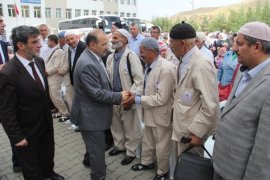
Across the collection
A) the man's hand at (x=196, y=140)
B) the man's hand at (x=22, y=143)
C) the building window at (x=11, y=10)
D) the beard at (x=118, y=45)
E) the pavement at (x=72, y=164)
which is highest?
the building window at (x=11, y=10)

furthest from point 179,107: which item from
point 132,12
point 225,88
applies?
point 132,12

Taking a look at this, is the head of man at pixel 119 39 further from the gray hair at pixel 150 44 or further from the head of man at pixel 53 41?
the head of man at pixel 53 41

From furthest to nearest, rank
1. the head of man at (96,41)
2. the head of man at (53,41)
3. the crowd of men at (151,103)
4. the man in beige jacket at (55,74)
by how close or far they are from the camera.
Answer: the head of man at (53,41) → the man in beige jacket at (55,74) → the head of man at (96,41) → the crowd of men at (151,103)

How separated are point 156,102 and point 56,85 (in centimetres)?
345

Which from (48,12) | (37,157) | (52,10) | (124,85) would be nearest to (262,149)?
(124,85)

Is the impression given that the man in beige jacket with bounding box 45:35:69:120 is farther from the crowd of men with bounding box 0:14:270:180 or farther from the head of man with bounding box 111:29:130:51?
the head of man with bounding box 111:29:130:51

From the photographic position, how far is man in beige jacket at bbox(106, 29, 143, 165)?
3951 millimetres

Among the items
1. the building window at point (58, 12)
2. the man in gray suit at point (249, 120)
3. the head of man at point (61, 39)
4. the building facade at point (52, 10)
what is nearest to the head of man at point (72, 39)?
the head of man at point (61, 39)

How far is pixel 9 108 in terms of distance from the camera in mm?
2889

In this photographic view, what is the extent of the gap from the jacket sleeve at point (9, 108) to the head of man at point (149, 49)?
1.62 m

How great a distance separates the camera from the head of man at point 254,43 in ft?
6.38

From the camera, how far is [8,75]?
2.87m

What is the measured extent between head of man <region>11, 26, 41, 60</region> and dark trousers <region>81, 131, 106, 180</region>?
1164 mm

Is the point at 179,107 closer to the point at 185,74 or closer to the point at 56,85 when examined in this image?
Result: the point at 185,74
